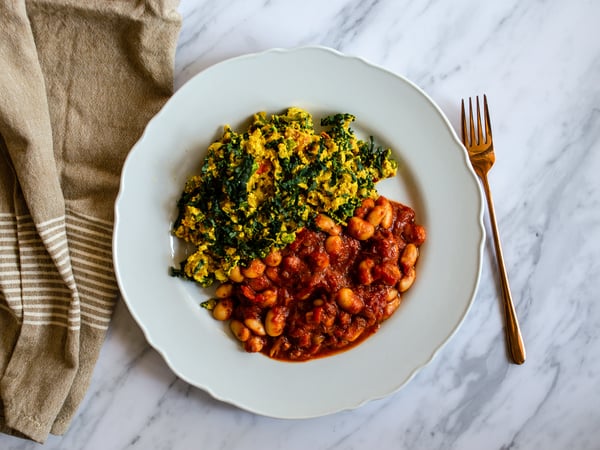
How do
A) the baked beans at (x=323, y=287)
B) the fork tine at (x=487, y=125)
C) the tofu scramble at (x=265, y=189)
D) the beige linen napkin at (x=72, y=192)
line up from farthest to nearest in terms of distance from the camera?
the fork tine at (x=487, y=125) → the beige linen napkin at (x=72, y=192) → the baked beans at (x=323, y=287) → the tofu scramble at (x=265, y=189)

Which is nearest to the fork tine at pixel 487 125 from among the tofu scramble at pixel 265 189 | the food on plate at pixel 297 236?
the food on plate at pixel 297 236

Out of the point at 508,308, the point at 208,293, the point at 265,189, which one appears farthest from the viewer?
the point at 508,308

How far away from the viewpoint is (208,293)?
3186mm

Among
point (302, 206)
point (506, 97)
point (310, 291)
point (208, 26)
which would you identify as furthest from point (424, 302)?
point (208, 26)

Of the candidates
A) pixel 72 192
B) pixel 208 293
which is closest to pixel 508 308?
pixel 208 293

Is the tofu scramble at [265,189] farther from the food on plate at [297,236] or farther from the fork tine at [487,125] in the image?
the fork tine at [487,125]

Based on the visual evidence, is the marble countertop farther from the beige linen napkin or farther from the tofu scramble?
the tofu scramble

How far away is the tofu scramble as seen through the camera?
2.88 meters

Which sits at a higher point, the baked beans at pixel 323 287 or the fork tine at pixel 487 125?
the fork tine at pixel 487 125

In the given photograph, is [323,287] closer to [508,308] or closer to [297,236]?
[297,236]

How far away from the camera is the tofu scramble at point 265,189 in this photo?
113 inches

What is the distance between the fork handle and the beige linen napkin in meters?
2.01

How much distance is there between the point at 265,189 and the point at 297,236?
0.32 meters

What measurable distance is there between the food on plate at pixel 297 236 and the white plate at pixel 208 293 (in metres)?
0.08
